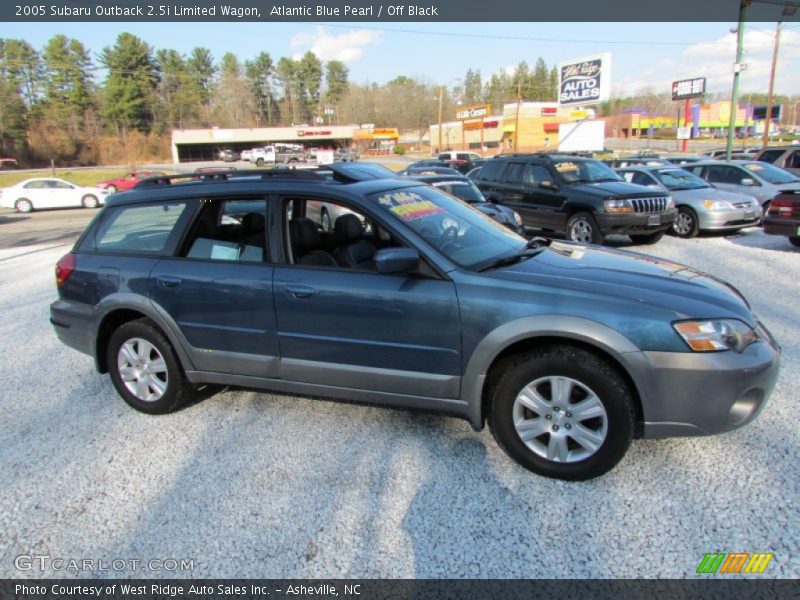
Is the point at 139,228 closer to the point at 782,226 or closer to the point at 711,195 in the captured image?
the point at 782,226

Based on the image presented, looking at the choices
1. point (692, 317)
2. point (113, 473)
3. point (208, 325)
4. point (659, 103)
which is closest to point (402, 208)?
point (208, 325)

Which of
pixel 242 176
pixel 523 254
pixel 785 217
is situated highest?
pixel 242 176

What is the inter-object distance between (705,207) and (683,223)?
0.55 metres

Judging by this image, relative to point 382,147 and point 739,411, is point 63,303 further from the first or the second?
point 382,147

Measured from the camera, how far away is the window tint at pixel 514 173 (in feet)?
35.6

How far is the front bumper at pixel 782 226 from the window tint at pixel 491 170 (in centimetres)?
501

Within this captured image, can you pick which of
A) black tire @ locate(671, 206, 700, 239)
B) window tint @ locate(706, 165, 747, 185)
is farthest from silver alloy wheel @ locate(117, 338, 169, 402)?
window tint @ locate(706, 165, 747, 185)

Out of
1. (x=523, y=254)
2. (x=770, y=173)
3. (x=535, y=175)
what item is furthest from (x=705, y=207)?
(x=523, y=254)

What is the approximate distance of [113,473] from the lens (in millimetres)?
3162

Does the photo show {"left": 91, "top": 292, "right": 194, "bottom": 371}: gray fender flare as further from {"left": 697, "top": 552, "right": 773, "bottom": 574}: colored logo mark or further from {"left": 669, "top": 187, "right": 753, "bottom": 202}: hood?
{"left": 669, "top": 187, "right": 753, "bottom": 202}: hood

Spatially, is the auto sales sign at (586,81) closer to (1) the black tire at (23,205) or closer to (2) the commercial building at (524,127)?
(2) the commercial building at (524,127)

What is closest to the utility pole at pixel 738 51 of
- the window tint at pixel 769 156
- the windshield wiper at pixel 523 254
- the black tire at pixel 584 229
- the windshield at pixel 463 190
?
the window tint at pixel 769 156

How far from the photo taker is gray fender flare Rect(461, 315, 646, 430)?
2.66 m

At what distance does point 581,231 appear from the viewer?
9672 millimetres
